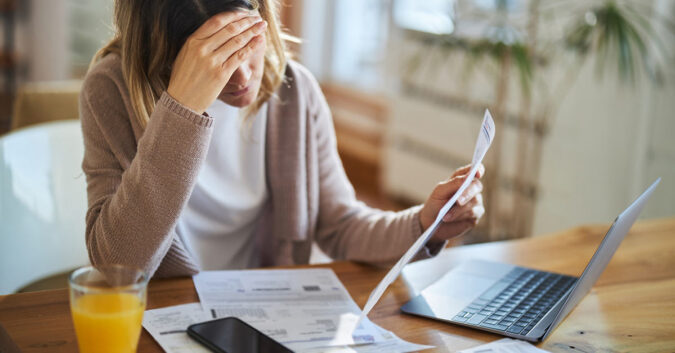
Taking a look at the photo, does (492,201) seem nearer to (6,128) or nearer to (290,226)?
(290,226)

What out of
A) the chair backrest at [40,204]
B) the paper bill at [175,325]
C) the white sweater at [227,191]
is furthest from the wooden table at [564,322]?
the chair backrest at [40,204]

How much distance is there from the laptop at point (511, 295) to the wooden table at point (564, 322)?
0.07ft

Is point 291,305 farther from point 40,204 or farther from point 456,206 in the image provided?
point 40,204

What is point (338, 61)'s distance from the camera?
185 inches

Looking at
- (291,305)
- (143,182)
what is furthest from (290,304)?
(143,182)

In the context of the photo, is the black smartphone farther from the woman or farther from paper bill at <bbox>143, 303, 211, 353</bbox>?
the woman

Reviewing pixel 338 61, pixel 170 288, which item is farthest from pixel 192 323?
pixel 338 61

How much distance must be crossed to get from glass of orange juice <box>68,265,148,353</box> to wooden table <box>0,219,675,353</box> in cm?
9

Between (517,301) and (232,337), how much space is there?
1.39ft

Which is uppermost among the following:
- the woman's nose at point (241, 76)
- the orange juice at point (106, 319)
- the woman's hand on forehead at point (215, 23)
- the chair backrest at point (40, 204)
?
the woman's hand on forehead at point (215, 23)

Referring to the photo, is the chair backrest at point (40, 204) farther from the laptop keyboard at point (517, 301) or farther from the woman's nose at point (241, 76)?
the laptop keyboard at point (517, 301)

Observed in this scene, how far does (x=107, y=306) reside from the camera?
77cm

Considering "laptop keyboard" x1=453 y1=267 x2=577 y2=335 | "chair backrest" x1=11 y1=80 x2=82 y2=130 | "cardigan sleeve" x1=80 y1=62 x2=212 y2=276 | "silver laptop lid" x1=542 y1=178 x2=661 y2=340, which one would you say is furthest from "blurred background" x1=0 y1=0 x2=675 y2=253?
"silver laptop lid" x1=542 y1=178 x2=661 y2=340

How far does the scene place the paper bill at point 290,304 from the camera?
0.94 metres
